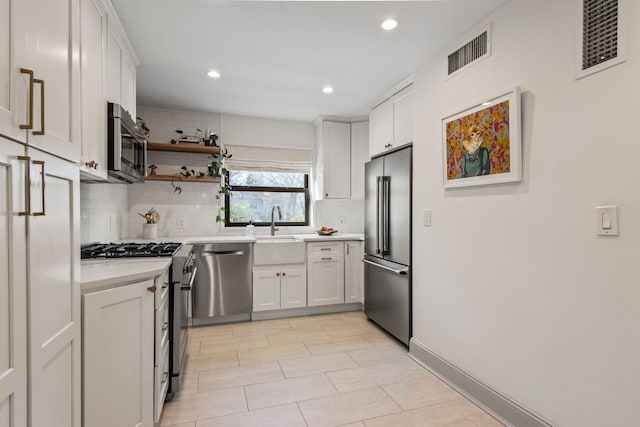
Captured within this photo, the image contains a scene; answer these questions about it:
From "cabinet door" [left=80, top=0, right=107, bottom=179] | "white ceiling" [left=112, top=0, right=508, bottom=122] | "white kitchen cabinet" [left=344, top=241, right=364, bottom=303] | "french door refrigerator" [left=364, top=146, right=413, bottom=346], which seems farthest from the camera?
"white kitchen cabinet" [left=344, top=241, right=364, bottom=303]

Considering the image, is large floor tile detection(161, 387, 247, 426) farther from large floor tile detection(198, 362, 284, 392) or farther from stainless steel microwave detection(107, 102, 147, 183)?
stainless steel microwave detection(107, 102, 147, 183)

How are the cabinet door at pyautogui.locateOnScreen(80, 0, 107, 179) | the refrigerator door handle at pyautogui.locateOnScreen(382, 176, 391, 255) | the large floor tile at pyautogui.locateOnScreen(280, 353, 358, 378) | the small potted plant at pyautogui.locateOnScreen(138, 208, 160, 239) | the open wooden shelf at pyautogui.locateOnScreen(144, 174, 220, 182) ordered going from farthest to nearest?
the open wooden shelf at pyautogui.locateOnScreen(144, 174, 220, 182) → the small potted plant at pyautogui.locateOnScreen(138, 208, 160, 239) → the refrigerator door handle at pyautogui.locateOnScreen(382, 176, 391, 255) → the large floor tile at pyautogui.locateOnScreen(280, 353, 358, 378) → the cabinet door at pyautogui.locateOnScreen(80, 0, 107, 179)

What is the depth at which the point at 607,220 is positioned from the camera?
1.42 meters

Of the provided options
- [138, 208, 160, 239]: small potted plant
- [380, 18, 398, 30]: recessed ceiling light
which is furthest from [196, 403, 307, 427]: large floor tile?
[380, 18, 398, 30]: recessed ceiling light

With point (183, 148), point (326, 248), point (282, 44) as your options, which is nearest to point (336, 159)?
point (326, 248)

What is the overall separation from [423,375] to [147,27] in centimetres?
321

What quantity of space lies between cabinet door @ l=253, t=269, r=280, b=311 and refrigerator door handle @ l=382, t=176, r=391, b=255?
1303 mm

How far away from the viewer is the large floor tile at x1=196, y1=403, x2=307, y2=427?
1879 millimetres

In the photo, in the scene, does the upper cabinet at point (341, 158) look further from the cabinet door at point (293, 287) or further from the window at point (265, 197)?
the cabinet door at point (293, 287)

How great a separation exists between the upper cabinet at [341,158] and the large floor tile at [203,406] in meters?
2.60

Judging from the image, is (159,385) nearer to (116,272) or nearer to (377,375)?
(116,272)

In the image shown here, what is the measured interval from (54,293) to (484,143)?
89.2 inches

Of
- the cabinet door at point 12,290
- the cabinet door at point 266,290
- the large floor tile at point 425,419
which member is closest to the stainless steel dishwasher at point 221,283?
the cabinet door at point 266,290

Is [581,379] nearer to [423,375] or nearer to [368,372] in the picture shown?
[423,375]
